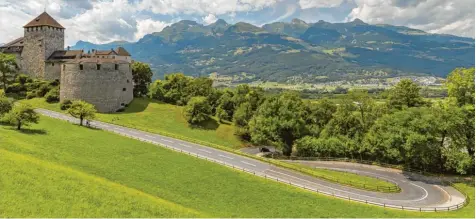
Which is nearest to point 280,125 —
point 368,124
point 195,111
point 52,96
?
point 368,124

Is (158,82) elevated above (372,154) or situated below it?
above

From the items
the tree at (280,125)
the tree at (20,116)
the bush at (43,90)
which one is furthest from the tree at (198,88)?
the tree at (20,116)

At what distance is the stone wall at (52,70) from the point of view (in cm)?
9431

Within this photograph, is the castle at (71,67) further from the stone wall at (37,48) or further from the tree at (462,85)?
the tree at (462,85)

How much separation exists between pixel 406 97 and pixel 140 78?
68.8m

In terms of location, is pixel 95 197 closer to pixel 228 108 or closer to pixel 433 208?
pixel 433 208

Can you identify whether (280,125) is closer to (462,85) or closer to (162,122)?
(162,122)

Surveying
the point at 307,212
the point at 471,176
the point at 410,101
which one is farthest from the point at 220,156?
the point at 410,101

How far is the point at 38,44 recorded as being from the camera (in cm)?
9544

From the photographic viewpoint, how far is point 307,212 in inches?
1179

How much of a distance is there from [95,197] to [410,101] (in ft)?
215

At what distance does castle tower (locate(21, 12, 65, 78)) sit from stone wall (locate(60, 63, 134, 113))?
75.4 feet

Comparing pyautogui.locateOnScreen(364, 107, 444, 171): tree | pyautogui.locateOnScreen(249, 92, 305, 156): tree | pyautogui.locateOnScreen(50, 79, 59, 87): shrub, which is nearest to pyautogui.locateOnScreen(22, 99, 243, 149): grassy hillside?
pyautogui.locateOnScreen(50, 79, 59, 87): shrub

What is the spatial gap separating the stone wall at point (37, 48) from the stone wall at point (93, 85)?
74.9 ft
